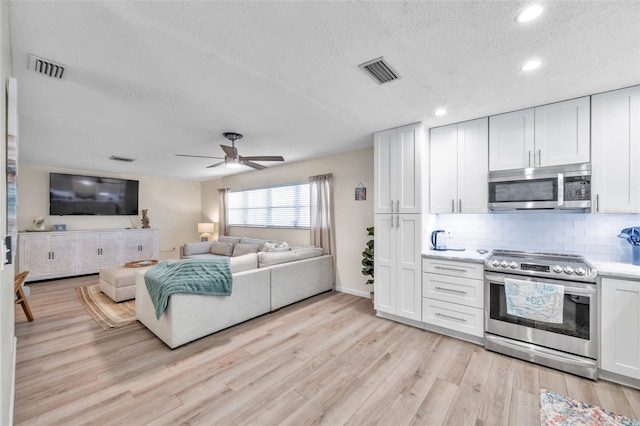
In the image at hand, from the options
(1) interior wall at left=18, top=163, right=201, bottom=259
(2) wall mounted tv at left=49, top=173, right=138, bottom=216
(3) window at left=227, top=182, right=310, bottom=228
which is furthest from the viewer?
(2) wall mounted tv at left=49, top=173, right=138, bottom=216

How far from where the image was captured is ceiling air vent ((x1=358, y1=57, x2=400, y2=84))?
2.04m

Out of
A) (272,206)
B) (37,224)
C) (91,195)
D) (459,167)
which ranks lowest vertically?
(37,224)

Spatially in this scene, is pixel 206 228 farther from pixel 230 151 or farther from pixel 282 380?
pixel 282 380

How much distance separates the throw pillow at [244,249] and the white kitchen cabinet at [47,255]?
132 inches

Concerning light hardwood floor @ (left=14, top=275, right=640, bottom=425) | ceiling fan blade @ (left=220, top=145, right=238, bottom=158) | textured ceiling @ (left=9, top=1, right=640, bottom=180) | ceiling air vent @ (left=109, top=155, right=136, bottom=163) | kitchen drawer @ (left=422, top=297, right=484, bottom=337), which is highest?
textured ceiling @ (left=9, top=1, right=640, bottom=180)

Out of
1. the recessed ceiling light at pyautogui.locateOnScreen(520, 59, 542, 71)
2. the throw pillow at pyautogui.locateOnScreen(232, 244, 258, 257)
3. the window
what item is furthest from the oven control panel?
the throw pillow at pyautogui.locateOnScreen(232, 244, 258, 257)

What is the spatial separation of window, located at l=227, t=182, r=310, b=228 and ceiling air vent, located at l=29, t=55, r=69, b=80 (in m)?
3.71

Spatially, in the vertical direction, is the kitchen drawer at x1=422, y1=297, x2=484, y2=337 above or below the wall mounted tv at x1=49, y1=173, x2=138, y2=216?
below

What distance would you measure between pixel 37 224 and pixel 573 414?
27.7 ft

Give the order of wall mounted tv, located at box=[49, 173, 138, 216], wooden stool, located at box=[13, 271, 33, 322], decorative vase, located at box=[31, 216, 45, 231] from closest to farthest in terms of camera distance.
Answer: wooden stool, located at box=[13, 271, 33, 322] < decorative vase, located at box=[31, 216, 45, 231] < wall mounted tv, located at box=[49, 173, 138, 216]

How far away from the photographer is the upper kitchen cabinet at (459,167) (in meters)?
3.11

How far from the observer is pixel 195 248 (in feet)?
21.4

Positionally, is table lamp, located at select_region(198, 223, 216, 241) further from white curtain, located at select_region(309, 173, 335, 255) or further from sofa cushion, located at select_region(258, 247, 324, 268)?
sofa cushion, located at select_region(258, 247, 324, 268)

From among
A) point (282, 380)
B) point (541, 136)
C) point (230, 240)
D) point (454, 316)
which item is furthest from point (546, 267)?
point (230, 240)
